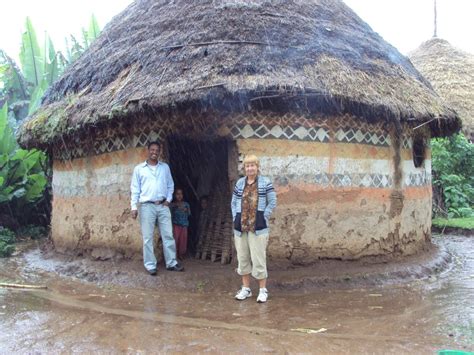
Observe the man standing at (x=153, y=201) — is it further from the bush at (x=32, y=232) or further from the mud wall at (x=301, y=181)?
the bush at (x=32, y=232)

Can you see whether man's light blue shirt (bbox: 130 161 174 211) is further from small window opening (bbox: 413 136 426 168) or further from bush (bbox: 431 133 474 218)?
bush (bbox: 431 133 474 218)

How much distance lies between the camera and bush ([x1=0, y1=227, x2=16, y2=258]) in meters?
8.68

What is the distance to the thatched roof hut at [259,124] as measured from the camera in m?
6.14

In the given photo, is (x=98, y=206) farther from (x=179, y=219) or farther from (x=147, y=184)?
(x=147, y=184)

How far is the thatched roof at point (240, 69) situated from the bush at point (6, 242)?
1882 millimetres

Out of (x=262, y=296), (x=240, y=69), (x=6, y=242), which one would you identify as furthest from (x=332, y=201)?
(x=6, y=242)

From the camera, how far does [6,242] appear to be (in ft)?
31.2

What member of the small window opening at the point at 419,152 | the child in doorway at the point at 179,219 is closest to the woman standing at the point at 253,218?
the child in doorway at the point at 179,219

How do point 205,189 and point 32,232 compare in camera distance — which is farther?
point 32,232

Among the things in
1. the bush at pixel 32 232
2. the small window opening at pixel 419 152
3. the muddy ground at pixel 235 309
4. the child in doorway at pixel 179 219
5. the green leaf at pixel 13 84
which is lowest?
the muddy ground at pixel 235 309

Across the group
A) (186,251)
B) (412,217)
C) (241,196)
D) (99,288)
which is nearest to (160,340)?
(241,196)

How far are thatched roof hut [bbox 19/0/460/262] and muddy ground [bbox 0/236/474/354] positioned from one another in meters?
0.40

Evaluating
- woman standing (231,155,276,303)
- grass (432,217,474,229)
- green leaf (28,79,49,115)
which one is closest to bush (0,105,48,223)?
green leaf (28,79,49,115)

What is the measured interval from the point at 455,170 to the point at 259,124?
34.1 feet
